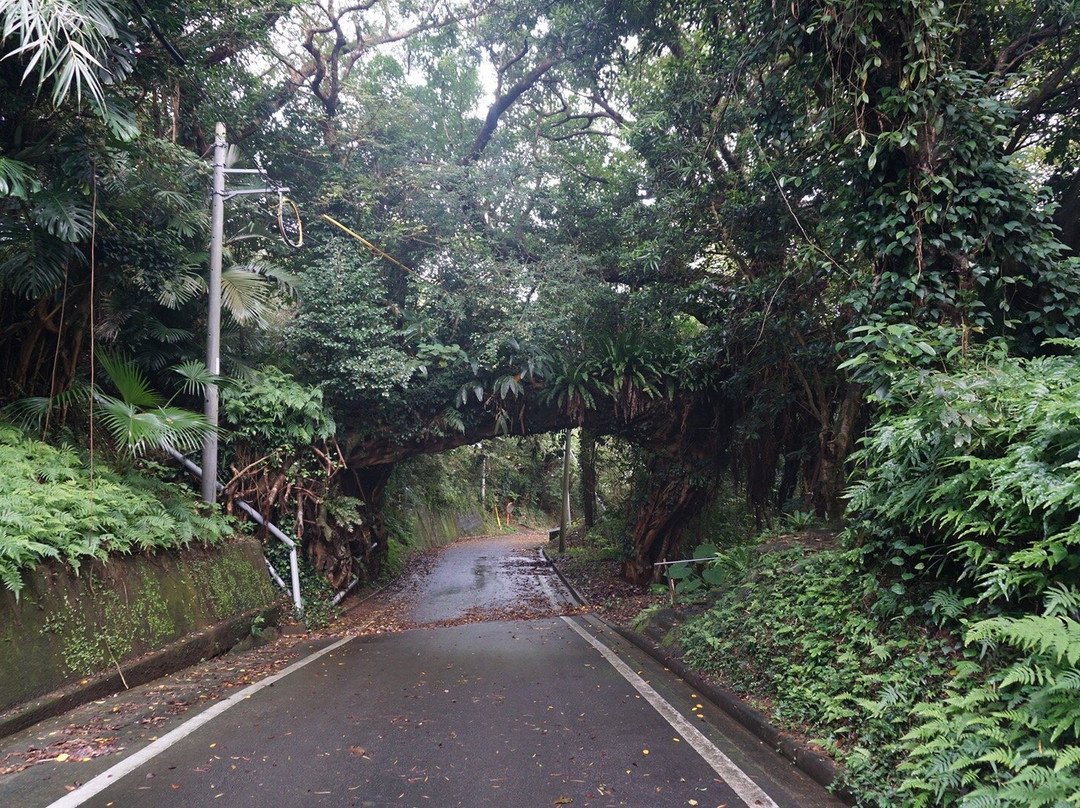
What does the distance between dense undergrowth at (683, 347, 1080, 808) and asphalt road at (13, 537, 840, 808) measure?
0.56 metres

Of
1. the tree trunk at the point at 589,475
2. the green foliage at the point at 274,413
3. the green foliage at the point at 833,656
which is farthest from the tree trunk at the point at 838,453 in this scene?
the tree trunk at the point at 589,475

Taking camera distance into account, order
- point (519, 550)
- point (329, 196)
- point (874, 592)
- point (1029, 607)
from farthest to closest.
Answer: point (519, 550) → point (329, 196) → point (874, 592) → point (1029, 607)

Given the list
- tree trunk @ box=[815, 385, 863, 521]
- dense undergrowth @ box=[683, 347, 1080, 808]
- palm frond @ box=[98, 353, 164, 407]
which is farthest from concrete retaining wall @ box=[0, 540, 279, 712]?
tree trunk @ box=[815, 385, 863, 521]

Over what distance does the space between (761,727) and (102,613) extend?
5.89m

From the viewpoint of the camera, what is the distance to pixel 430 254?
1480 centimetres

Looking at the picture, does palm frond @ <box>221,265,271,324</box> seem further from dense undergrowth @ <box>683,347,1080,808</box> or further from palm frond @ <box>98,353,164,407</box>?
dense undergrowth @ <box>683,347,1080,808</box>

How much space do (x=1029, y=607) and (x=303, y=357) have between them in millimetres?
11847

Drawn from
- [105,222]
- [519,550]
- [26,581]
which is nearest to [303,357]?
[105,222]

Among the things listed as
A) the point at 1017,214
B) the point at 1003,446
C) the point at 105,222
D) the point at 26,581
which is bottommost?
the point at 26,581

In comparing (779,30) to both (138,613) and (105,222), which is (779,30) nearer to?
(105,222)

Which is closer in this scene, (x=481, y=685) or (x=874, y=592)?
(x=874, y=592)

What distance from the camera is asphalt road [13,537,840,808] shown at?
3.96 meters

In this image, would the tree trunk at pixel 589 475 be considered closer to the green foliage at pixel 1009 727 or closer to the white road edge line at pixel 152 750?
the white road edge line at pixel 152 750

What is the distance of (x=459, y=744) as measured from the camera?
484 centimetres
